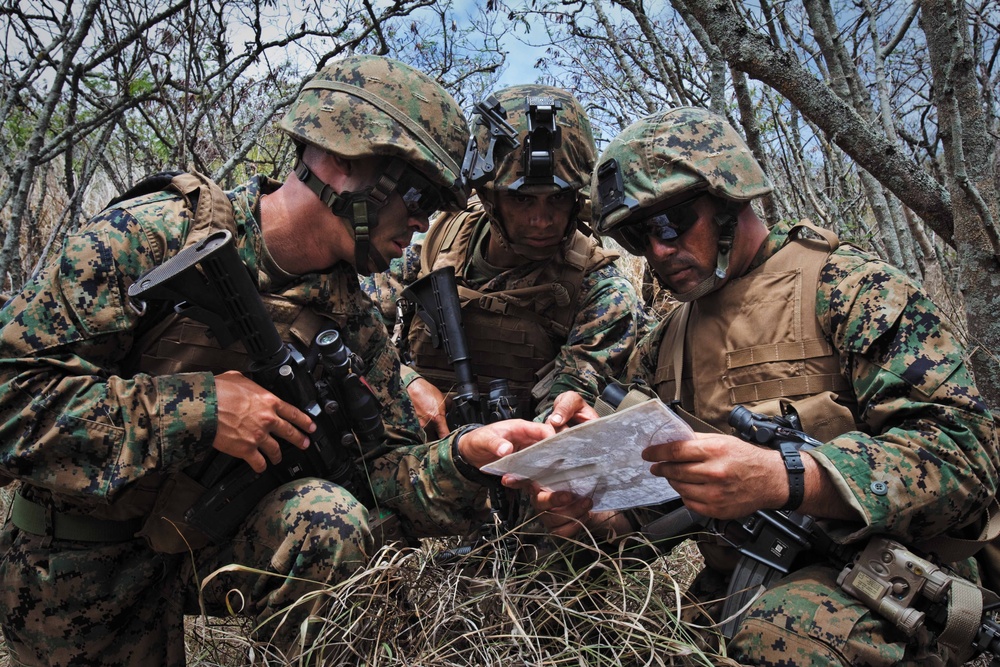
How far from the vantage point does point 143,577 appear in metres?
2.58

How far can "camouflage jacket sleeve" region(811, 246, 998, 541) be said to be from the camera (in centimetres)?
218

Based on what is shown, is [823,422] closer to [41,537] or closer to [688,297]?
[688,297]

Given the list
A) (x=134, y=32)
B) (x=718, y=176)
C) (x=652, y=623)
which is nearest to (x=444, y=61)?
(x=134, y=32)

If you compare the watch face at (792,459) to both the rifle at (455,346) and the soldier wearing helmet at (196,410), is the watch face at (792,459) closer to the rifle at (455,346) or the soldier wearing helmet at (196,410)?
the soldier wearing helmet at (196,410)

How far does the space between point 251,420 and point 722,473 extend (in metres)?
1.43

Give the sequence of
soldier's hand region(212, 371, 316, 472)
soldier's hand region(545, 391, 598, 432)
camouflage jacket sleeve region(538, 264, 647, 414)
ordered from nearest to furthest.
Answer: soldier's hand region(212, 371, 316, 472), soldier's hand region(545, 391, 598, 432), camouflage jacket sleeve region(538, 264, 647, 414)

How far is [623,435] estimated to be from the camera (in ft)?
6.48

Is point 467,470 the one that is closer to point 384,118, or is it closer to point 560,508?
point 560,508

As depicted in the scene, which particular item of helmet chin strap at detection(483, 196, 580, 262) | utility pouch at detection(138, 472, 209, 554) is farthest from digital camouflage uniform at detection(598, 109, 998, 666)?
utility pouch at detection(138, 472, 209, 554)

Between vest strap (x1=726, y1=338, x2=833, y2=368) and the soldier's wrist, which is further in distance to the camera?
the soldier's wrist

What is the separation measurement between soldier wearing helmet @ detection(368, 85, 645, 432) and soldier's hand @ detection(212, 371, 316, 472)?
1452 millimetres

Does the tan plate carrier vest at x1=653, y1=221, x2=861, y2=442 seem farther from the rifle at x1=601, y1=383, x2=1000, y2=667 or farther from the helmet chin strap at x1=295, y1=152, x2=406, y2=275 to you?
the helmet chin strap at x1=295, y1=152, x2=406, y2=275

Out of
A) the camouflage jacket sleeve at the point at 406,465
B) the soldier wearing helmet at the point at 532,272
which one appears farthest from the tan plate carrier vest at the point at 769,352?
the camouflage jacket sleeve at the point at 406,465

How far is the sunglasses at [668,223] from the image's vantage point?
277 cm
